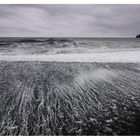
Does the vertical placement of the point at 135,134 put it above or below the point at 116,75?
below

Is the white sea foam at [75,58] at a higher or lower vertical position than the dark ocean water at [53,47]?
lower

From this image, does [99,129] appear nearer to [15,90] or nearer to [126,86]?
[126,86]

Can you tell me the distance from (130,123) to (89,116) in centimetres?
80

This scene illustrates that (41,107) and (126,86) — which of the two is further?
(126,86)

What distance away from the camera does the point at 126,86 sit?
4.63m

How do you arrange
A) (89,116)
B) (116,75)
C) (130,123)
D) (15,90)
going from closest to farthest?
(130,123) → (89,116) → (15,90) → (116,75)

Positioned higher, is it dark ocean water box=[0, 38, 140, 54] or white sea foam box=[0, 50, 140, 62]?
dark ocean water box=[0, 38, 140, 54]

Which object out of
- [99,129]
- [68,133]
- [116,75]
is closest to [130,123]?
[99,129]

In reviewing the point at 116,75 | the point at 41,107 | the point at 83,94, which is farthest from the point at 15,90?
the point at 116,75

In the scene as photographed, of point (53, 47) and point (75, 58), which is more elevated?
point (53, 47)

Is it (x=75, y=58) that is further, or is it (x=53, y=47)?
(x=53, y=47)

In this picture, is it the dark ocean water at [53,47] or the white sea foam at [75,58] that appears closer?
the white sea foam at [75,58]

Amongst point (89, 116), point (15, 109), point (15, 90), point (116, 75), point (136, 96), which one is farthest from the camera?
point (116, 75)

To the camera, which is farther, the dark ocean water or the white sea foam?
the dark ocean water
